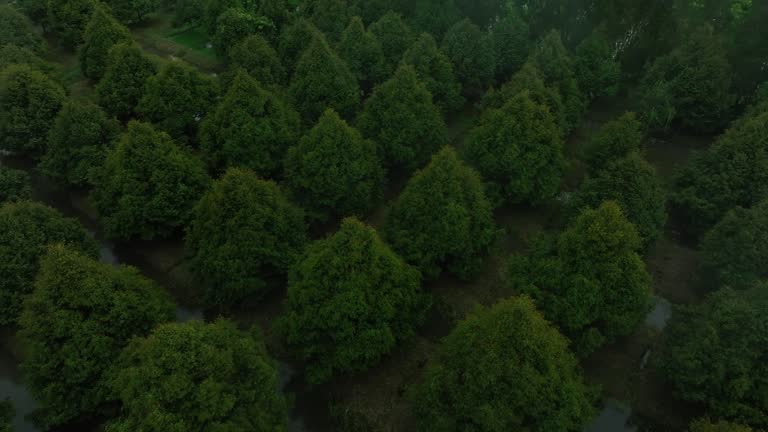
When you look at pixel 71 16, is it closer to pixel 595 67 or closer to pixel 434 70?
pixel 434 70

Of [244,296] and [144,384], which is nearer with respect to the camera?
[144,384]

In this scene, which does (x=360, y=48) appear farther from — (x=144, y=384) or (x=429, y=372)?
(x=144, y=384)

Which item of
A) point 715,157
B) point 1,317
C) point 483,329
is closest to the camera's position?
point 483,329

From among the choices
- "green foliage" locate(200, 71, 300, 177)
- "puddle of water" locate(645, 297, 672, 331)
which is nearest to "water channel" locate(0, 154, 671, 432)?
"puddle of water" locate(645, 297, 672, 331)

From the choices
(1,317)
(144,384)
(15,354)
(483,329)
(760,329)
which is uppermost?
(760,329)

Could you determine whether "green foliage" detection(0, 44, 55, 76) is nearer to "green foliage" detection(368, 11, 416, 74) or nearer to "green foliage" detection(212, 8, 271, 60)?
"green foliage" detection(212, 8, 271, 60)

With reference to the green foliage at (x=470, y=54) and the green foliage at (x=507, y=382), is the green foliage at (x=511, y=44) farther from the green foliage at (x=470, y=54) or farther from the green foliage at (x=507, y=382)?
the green foliage at (x=507, y=382)

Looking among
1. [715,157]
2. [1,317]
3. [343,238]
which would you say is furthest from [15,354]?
[715,157]
